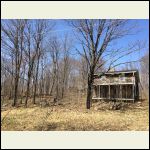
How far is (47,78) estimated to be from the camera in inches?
814

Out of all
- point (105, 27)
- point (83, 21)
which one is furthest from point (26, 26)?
point (105, 27)

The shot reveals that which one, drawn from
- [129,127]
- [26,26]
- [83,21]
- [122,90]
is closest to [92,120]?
[129,127]

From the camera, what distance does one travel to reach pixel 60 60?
20500 mm

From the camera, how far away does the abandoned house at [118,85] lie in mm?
15275

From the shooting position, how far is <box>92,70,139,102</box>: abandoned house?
15.3 meters

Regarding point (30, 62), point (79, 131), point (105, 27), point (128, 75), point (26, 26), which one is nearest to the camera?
point (79, 131)

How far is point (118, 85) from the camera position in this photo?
1573 cm

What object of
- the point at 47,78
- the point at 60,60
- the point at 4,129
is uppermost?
the point at 60,60

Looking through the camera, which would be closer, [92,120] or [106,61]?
[92,120]

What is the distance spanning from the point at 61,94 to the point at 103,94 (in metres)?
5.68

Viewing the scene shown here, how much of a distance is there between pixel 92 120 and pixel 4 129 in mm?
2628

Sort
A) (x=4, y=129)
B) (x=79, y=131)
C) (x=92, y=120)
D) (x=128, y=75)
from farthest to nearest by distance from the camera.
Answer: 1. (x=128, y=75)
2. (x=92, y=120)
3. (x=4, y=129)
4. (x=79, y=131)

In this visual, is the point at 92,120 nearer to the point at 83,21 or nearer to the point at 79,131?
the point at 79,131

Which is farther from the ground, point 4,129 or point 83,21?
point 83,21
